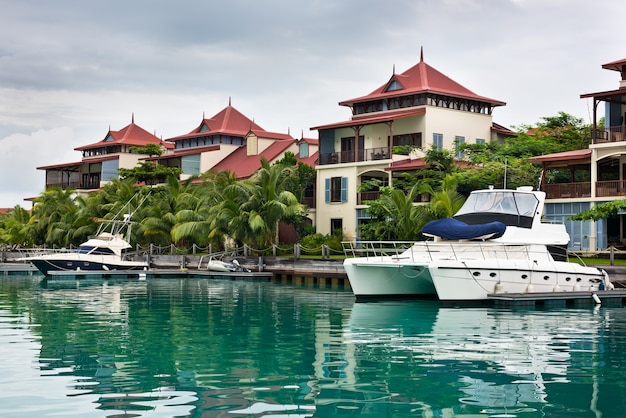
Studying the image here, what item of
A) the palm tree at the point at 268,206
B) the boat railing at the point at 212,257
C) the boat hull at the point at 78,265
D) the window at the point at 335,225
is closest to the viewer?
the boat hull at the point at 78,265

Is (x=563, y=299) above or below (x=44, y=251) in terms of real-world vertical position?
below

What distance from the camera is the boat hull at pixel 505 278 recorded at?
2664 centimetres

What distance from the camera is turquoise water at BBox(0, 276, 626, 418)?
12180mm

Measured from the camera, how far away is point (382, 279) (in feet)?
94.5

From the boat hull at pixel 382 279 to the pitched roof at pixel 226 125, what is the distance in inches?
1757

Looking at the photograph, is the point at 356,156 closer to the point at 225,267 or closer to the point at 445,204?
the point at 225,267

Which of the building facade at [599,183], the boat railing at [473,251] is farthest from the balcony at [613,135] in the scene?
the boat railing at [473,251]

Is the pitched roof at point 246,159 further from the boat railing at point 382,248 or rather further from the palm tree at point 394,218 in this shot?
the palm tree at point 394,218

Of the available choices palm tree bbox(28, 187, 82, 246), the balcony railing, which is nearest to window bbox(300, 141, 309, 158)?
the balcony railing

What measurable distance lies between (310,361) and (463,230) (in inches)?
542

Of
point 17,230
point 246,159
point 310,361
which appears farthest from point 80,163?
point 310,361

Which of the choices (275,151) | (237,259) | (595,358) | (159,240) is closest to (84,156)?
(275,151)

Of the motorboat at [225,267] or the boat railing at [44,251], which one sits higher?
the boat railing at [44,251]

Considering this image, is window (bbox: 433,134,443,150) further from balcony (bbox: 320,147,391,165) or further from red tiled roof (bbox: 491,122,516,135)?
red tiled roof (bbox: 491,122,516,135)
